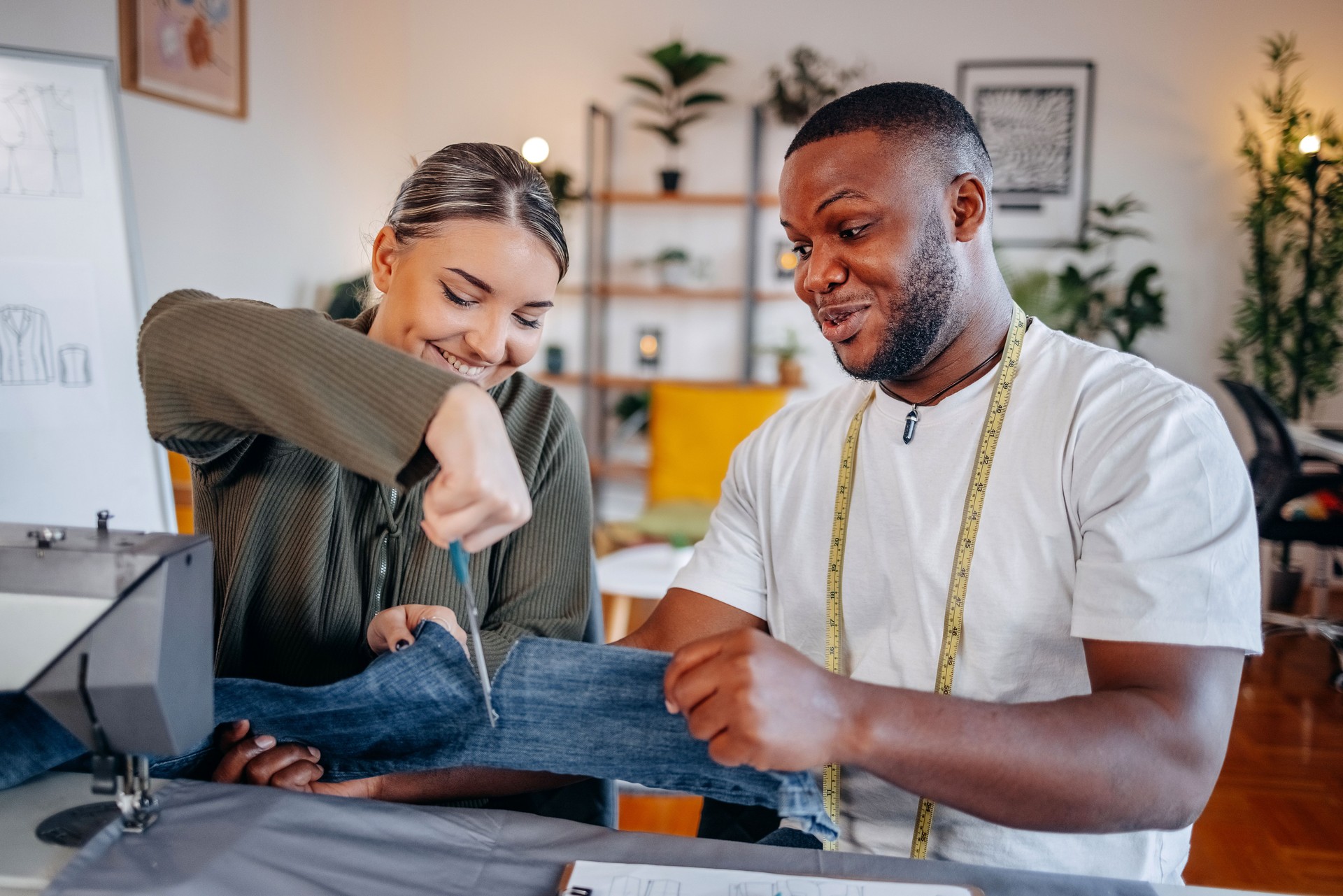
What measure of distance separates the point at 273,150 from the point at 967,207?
4.23m

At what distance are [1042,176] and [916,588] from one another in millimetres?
5289

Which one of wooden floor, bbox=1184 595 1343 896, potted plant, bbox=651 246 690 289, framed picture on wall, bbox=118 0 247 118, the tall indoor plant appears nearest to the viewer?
wooden floor, bbox=1184 595 1343 896

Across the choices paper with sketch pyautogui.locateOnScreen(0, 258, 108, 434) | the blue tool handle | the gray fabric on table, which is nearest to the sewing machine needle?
the blue tool handle

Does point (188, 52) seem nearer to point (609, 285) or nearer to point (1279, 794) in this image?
point (609, 285)

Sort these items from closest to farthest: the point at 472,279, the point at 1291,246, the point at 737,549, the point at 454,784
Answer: the point at 454,784 < the point at 472,279 < the point at 737,549 < the point at 1291,246

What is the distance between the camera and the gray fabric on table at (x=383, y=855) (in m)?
0.88

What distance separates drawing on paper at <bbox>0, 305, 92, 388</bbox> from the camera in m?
2.19

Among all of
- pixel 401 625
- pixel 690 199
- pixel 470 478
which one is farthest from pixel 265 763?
pixel 690 199

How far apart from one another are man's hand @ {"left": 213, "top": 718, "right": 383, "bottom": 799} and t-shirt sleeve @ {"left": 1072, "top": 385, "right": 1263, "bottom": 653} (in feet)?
2.91

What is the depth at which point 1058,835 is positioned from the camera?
1.31m

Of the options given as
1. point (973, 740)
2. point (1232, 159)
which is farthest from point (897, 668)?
point (1232, 159)

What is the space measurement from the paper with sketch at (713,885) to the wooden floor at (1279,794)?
1.68 meters

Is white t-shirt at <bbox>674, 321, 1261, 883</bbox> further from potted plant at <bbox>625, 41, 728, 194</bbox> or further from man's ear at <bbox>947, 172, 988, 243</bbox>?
potted plant at <bbox>625, 41, 728, 194</bbox>

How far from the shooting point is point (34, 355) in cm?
224
